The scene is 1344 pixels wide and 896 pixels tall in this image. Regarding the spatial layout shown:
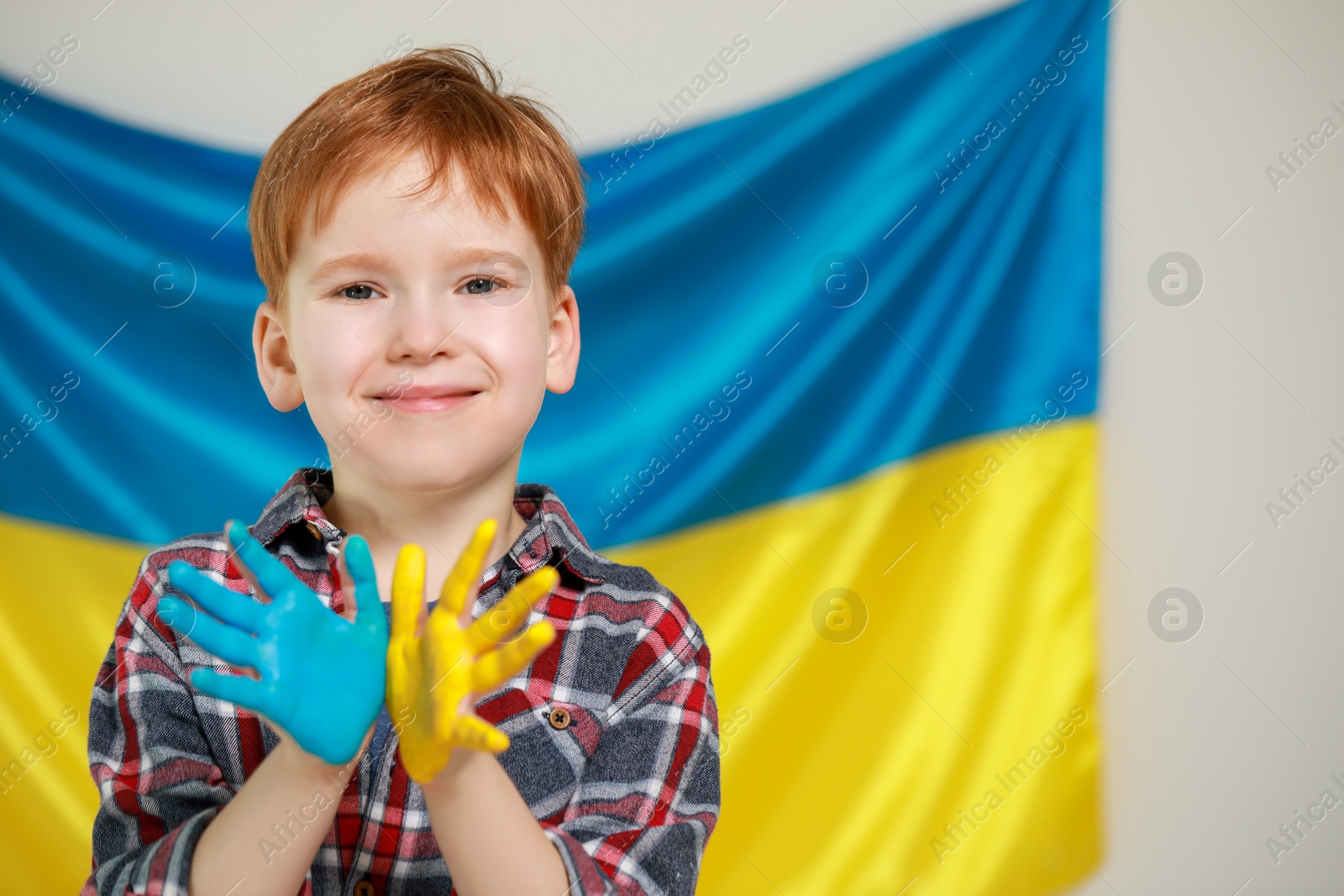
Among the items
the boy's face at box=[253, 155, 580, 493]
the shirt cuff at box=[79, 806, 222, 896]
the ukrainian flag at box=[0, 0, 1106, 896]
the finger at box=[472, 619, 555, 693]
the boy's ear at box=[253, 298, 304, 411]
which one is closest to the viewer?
the finger at box=[472, 619, 555, 693]

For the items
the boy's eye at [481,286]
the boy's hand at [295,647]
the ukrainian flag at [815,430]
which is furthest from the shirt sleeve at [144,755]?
the ukrainian flag at [815,430]

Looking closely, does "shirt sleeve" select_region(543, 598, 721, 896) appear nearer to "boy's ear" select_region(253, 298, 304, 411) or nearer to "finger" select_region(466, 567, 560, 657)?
"finger" select_region(466, 567, 560, 657)

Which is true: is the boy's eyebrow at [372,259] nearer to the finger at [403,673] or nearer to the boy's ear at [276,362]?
the boy's ear at [276,362]

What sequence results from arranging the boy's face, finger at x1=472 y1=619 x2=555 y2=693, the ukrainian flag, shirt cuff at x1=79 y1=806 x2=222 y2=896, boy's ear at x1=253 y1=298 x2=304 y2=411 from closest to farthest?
finger at x1=472 y1=619 x2=555 y2=693 < shirt cuff at x1=79 y1=806 x2=222 y2=896 < the boy's face < boy's ear at x1=253 y1=298 x2=304 y2=411 < the ukrainian flag

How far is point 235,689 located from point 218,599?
0.05m

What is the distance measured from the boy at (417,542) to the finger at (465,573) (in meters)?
0.20

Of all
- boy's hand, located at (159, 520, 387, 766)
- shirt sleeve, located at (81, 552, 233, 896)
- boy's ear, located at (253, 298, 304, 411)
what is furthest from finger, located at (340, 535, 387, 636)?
boy's ear, located at (253, 298, 304, 411)

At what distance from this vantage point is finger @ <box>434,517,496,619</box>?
26.6 inches

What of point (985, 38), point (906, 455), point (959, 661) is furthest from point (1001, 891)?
point (985, 38)

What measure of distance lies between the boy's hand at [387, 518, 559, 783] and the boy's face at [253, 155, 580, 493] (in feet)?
0.72

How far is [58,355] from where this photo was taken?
166 cm

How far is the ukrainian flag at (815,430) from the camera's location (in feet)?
5.46

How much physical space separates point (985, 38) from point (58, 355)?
4.69 feet

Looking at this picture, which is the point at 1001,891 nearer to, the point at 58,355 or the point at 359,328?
the point at 359,328
